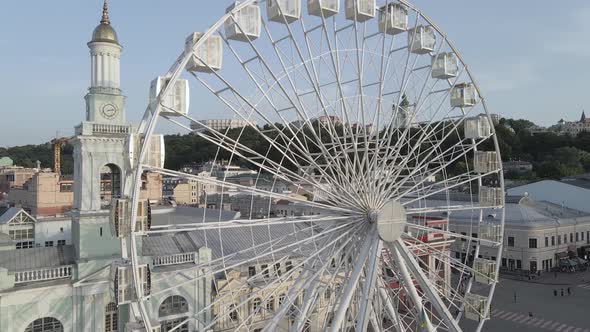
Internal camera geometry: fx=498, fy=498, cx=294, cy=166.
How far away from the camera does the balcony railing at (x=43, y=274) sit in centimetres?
2305

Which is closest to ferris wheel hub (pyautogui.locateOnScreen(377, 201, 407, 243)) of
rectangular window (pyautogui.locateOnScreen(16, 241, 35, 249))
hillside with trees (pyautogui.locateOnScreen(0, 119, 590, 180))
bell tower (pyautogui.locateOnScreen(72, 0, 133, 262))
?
bell tower (pyautogui.locateOnScreen(72, 0, 133, 262))

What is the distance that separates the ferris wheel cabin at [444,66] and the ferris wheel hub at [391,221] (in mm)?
7803

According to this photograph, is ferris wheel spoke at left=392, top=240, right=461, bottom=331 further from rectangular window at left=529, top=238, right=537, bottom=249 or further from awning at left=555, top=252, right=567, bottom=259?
awning at left=555, top=252, right=567, bottom=259

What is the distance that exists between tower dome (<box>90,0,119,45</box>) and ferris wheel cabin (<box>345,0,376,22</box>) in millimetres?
12252

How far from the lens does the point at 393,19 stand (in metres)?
23.0

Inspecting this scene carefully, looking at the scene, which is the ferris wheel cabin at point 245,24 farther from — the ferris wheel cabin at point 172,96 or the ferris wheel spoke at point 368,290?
the ferris wheel spoke at point 368,290

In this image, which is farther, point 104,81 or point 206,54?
point 104,81

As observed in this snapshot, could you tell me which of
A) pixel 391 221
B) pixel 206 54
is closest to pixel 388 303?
pixel 391 221

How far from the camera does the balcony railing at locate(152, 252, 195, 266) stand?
2697 centimetres

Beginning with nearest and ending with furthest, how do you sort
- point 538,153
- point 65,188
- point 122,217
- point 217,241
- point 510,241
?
point 122,217 → point 217,241 → point 510,241 → point 65,188 → point 538,153

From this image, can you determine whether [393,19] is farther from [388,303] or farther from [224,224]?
[388,303]

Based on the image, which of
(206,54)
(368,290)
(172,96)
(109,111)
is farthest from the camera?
(109,111)

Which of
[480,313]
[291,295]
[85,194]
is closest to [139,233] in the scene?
[291,295]

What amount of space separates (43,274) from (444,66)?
21.7 m
